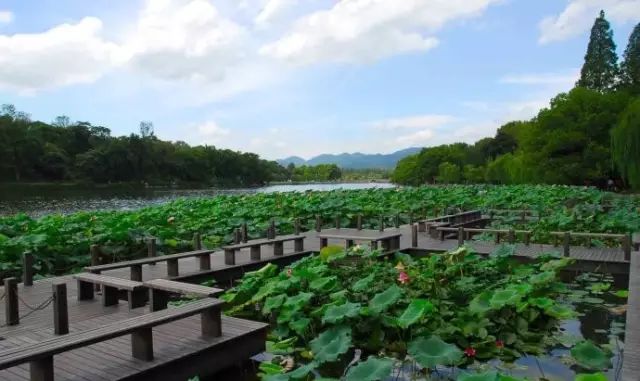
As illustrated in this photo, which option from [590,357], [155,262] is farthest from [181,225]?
[590,357]

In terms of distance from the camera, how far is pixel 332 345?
4.27 meters

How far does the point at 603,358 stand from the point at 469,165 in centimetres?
6889

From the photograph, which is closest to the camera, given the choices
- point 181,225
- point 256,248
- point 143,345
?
point 143,345

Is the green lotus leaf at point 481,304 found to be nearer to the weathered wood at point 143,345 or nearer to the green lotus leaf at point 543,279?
the green lotus leaf at point 543,279

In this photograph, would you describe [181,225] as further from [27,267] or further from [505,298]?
[505,298]

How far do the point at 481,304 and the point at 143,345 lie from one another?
3532 millimetres

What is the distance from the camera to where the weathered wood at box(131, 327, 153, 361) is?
4367 mm

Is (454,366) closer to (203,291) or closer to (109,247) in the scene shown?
(203,291)

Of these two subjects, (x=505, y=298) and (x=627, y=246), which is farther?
(x=627, y=246)

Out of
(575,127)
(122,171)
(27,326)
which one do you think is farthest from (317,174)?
(27,326)

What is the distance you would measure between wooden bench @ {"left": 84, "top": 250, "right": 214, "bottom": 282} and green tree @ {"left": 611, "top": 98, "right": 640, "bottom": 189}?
850 inches

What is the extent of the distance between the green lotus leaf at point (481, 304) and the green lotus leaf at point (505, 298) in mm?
69

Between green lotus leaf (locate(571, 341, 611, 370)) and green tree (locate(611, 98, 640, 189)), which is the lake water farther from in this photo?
green lotus leaf (locate(571, 341, 611, 370))

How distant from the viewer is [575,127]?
34.2m
